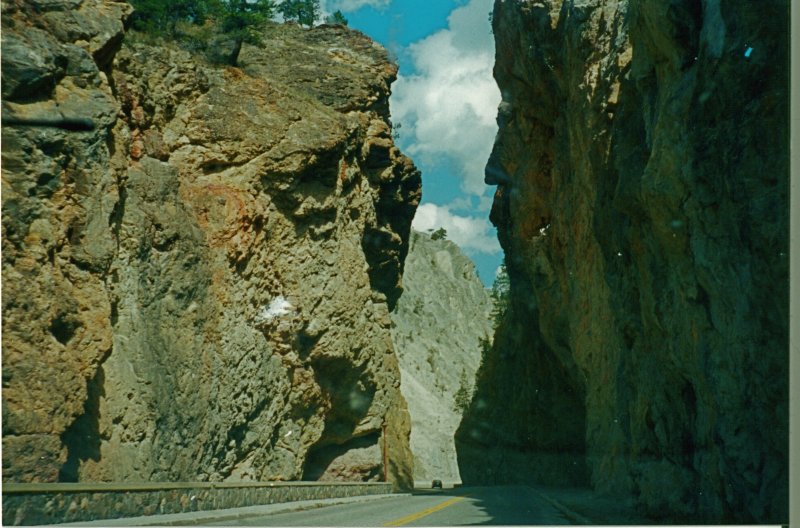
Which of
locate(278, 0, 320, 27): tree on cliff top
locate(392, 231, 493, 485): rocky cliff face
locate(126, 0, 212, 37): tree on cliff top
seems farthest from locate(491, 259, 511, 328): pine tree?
locate(126, 0, 212, 37): tree on cliff top

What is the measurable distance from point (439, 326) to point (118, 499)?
8465 centimetres

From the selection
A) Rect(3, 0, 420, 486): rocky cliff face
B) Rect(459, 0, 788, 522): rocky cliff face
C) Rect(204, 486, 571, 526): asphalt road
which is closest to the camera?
Rect(459, 0, 788, 522): rocky cliff face

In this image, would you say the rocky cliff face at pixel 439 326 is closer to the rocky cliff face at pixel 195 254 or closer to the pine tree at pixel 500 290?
the pine tree at pixel 500 290

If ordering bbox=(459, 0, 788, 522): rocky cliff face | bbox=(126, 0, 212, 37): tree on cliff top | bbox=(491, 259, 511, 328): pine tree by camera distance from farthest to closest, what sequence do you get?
bbox=(491, 259, 511, 328): pine tree, bbox=(126, 0, 212, 37): tree on cliff top, bbox=(459, 0, 788, 522): rocky cliff face

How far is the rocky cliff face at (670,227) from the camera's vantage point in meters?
13.9

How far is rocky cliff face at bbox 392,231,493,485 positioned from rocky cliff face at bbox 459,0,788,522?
159 feet

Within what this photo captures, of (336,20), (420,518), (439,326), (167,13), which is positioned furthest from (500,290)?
(420,518)

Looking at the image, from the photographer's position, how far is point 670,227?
1833cm

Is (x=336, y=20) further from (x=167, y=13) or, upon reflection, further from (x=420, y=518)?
(x=420, y=518)

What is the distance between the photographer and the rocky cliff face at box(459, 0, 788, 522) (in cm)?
1395

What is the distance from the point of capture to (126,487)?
16.4 meters

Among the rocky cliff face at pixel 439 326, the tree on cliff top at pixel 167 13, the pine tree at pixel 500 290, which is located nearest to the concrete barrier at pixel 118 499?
the tree on cliff top at pixel 167 13

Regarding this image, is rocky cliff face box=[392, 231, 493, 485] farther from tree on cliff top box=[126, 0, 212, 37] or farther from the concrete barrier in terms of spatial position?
the concrete barrier

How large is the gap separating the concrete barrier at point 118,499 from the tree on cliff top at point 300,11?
24.3 m
